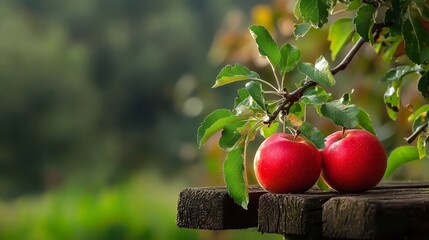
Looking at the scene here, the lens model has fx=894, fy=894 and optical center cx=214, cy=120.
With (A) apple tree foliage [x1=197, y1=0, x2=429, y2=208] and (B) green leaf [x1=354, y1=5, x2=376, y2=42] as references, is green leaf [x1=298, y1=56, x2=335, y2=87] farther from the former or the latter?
(B) green leaf [x1=354, y1=5, x2=376, y2=42]

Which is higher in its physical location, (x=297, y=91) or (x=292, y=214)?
(x=297, y=91)

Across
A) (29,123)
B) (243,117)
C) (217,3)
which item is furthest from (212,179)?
(217,3)

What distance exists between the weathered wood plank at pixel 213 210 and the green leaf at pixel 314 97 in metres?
0.13

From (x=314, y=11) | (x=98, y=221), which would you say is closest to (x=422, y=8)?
(x=314, y=11)

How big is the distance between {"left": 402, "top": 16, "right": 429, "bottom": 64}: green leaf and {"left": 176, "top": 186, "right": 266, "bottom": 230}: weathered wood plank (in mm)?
266

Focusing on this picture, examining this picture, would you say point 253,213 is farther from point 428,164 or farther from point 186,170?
point 186,170

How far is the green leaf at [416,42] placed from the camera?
114 centimetres

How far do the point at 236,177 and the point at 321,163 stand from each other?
0.11 metres

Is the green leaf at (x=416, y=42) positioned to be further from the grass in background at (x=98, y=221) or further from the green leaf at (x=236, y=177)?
the grass in background at (x=98, y=221)

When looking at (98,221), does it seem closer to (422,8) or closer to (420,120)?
(420,120)

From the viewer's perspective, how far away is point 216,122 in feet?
3.48

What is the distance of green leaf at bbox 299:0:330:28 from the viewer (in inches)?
44.8

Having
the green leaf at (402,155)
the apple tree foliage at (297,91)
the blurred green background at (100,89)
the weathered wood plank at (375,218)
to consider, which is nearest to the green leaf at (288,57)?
the apple tree foliage at (297,91)

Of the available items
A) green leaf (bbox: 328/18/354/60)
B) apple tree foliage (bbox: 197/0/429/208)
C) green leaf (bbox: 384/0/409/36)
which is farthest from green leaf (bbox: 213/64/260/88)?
green leaf (bbox: 328/18/354/60)
